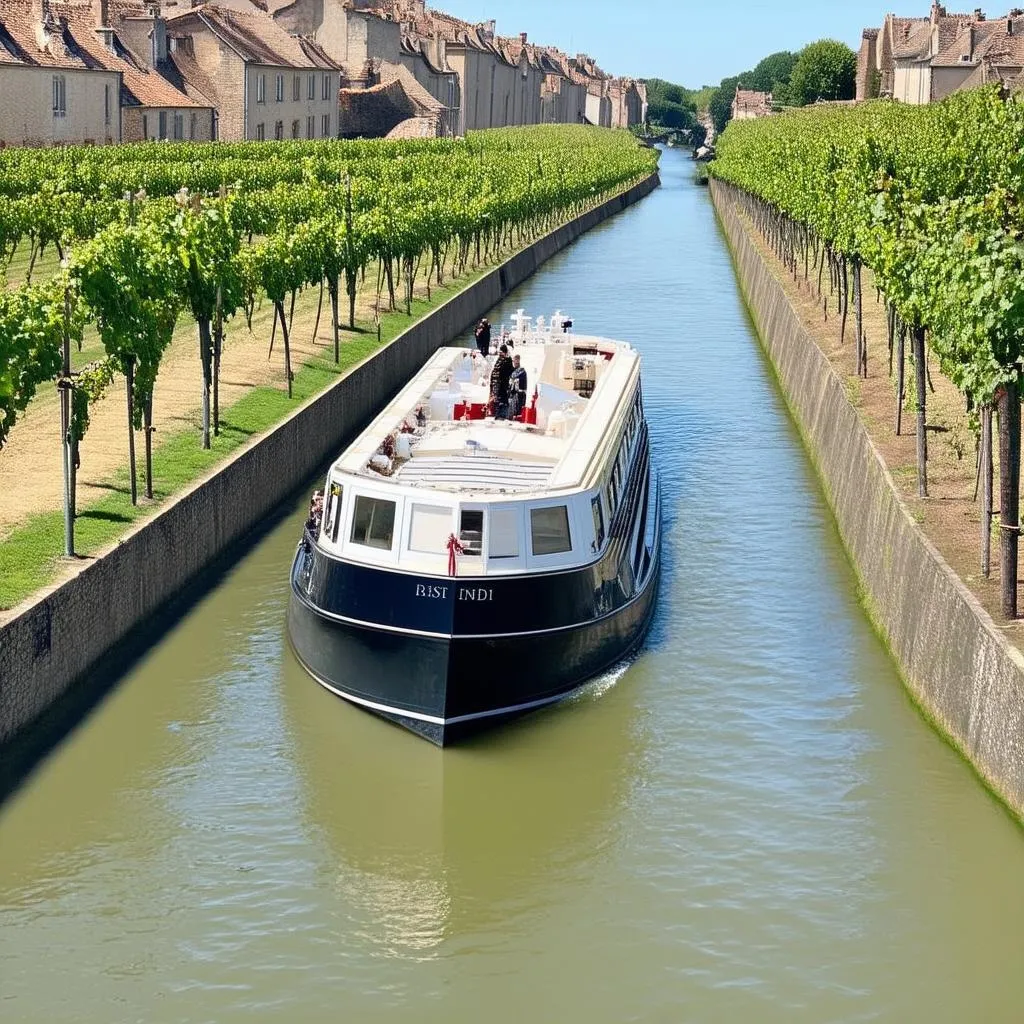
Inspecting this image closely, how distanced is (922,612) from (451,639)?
7911mm

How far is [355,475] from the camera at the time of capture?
27219 mm

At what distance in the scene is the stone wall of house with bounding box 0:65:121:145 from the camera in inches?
3516

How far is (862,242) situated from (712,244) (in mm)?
73640

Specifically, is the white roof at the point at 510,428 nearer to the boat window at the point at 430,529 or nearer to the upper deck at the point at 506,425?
the upper deck at the point at 506,425

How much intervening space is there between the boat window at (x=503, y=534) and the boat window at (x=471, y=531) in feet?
0.50

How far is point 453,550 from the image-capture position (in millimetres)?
25078

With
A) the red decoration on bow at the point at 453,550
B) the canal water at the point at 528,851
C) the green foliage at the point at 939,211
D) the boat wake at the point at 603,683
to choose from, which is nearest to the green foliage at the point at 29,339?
the canal water at the point at 528,851

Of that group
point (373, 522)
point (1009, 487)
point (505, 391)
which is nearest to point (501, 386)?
point (505, 391)

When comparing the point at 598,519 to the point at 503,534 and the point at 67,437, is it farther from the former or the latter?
the point at 67,437

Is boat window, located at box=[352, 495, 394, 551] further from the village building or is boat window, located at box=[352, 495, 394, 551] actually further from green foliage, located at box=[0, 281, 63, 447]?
the village building

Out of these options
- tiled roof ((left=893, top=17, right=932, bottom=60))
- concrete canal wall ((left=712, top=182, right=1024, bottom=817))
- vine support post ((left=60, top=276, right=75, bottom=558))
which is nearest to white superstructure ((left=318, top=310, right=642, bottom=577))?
vine support post ((left=60, top=276, right=75, bottom=558))

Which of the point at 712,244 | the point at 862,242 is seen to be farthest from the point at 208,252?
the point at 712,244

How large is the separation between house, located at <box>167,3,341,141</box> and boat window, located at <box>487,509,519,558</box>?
9634 cm

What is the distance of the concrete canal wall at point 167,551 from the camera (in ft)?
81.0
